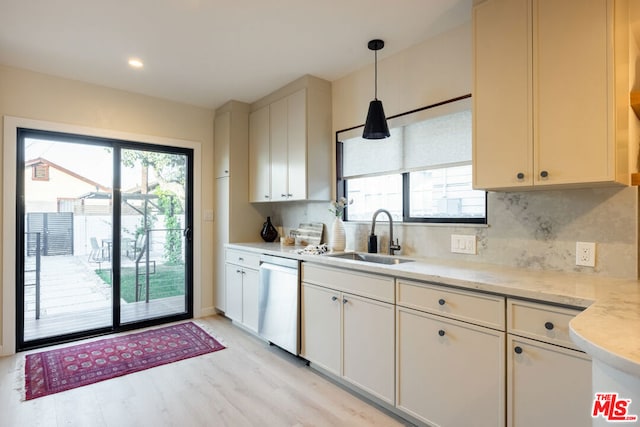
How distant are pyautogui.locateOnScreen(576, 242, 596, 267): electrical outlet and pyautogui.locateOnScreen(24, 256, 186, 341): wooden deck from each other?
12.8 feet

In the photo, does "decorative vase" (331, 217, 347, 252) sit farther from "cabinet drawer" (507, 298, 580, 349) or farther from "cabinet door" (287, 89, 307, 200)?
"cabinet drawer" (507, 298, 580, 349)

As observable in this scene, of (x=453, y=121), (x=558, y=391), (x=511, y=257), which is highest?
(x=453, y=121)

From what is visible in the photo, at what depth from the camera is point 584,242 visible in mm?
1815

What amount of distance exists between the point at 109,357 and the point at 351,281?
221 centimetres

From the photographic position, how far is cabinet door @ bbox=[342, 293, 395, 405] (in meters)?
2.06

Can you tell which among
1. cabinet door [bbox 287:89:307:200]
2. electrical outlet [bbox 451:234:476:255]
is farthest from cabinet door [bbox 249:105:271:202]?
electrical outlet [bbox 451:234:476:255]

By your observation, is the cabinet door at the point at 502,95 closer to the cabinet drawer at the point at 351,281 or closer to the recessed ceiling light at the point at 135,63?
the cabinet drawer at the point at 351,281

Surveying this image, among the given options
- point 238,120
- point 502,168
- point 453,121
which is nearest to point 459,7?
point 453,121

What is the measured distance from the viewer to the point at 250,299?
11.2 ft

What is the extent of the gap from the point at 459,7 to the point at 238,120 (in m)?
2.56

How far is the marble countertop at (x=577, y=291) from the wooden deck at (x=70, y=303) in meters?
2.39

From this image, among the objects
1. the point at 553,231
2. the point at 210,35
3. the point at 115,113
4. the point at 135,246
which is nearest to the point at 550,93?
the point at 553,231

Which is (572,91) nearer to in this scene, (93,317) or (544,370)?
(544,370)

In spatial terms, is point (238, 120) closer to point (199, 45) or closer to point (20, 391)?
point (199, 45)
